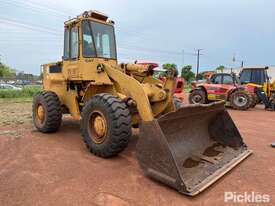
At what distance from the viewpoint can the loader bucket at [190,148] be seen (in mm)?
3260

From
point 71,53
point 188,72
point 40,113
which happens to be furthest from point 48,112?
point 188,72

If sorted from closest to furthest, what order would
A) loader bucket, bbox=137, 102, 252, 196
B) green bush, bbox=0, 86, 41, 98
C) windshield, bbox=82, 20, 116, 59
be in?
loader bucket, bbox=137, 102, 252, 196, windshield, bbox=82, 20, 116, 59, green bush, bbox=0, 86, 41, 98

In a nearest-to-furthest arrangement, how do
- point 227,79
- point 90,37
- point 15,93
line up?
point 90,37, point 227,79, point 15,93

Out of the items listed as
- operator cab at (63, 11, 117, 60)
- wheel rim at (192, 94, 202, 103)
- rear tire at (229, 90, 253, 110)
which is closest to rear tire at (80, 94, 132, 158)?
operator cab at (63, 11, 117, 60)

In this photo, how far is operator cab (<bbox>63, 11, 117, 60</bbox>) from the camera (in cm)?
539

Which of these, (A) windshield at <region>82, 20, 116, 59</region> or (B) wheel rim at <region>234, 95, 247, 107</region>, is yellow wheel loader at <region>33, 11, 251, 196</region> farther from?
(B) wheel rim at <region>234, 95, 247, 107</region>

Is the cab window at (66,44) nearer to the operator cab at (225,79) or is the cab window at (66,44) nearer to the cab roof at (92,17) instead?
the cab roof at (92,17)

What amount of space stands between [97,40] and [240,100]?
8.47 meters

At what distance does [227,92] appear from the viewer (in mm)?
12078

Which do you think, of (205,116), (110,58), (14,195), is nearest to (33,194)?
(14,195)

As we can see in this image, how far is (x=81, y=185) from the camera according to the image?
338 cm

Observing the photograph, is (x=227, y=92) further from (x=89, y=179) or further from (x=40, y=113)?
(x=89, y=179)

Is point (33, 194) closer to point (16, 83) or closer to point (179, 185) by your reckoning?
point (179, 185)

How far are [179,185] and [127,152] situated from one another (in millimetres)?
1738
